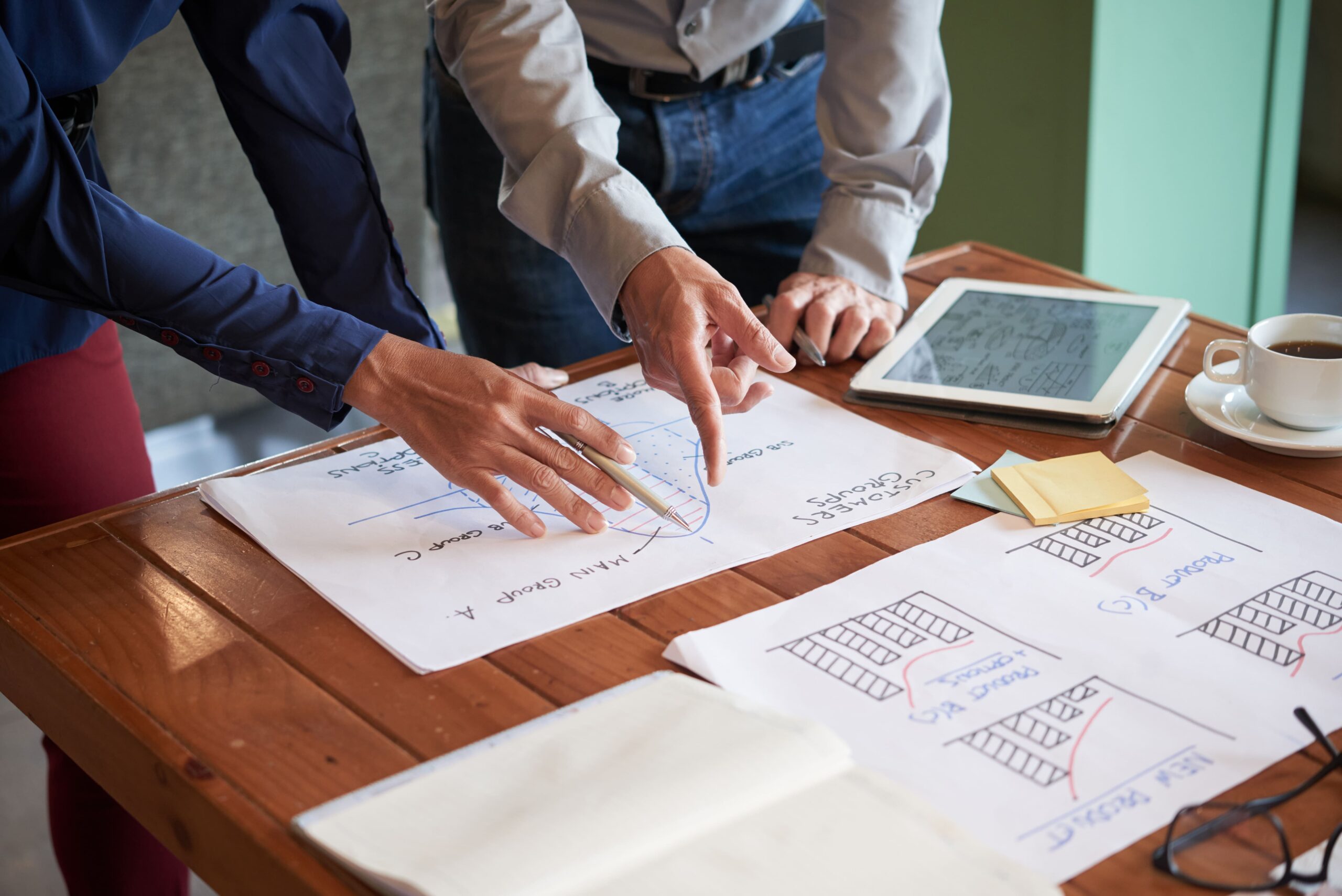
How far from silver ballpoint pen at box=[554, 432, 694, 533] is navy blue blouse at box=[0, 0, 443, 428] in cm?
17

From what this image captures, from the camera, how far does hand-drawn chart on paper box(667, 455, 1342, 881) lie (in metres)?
0.55

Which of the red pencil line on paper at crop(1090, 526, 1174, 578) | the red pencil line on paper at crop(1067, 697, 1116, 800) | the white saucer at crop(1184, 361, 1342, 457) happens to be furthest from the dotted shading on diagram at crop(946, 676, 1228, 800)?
the white saucer at crop(1184, 361, 1342, 457)

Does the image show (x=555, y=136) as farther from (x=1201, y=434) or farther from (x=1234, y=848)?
(x=1234, y=848)

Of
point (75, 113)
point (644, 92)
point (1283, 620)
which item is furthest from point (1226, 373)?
point (75, 113)

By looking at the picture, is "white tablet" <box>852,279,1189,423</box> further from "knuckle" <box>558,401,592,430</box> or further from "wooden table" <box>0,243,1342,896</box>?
"knuckle" <box>558,401,592,430</box>

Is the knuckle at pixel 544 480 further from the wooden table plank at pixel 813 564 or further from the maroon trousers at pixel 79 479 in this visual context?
the maroon trousers at pixel 79 479

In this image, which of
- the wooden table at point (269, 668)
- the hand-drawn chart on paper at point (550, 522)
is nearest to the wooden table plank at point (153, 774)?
the wooden table at point (269, 668)

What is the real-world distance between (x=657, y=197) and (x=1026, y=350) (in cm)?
44

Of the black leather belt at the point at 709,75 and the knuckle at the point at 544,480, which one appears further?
the black leather belt at the point at 709,75

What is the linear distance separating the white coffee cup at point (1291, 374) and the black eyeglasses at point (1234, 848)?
1.30 feet

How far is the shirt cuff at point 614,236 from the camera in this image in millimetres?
963

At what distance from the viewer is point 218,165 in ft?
7.45

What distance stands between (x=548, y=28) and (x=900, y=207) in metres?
0.39

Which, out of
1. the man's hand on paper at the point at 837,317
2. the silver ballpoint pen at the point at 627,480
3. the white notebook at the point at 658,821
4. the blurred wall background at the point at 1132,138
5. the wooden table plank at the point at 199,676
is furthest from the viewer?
the blurred wall background at the point at 1132,138
